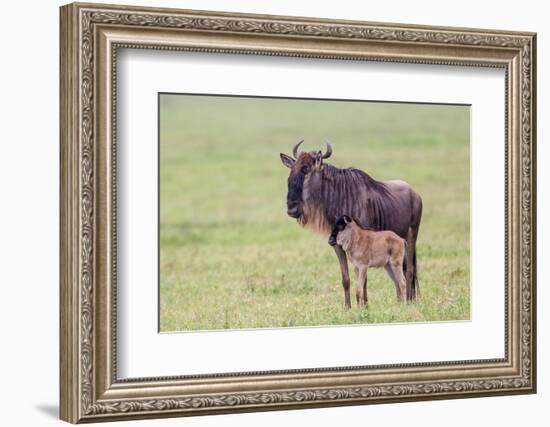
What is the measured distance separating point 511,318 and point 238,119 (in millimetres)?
2070

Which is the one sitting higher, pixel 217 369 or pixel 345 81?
pixel 345 81

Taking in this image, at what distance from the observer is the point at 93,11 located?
744cm

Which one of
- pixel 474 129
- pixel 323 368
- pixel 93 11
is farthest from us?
pixel 474 129

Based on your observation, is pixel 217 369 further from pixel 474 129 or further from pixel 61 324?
pixel 474 129

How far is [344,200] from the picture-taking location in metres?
8.31

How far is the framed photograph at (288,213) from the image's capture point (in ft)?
24.6

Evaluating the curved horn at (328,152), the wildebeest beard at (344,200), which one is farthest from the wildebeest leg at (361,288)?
the curved horn at (328,152)

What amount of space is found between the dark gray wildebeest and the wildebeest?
0.03 meters

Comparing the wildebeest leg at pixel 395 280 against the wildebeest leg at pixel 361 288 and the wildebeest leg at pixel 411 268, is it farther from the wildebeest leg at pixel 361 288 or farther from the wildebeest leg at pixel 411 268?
the wildebeest leg at pixel 361 288

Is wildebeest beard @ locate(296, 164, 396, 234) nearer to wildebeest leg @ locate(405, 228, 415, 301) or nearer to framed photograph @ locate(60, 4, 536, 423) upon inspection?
framed photograph @ locate(60, 4, 536, 423)

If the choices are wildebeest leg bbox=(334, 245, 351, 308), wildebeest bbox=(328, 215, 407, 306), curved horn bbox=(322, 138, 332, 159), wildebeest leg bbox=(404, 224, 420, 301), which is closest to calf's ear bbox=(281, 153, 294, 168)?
curved horn bbox=(322, 138, 332, 159)

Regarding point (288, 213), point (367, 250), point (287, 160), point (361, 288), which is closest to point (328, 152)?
point (287, 160)

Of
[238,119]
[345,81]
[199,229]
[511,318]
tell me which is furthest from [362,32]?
[511,318]

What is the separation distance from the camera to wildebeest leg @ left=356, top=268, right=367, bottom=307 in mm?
8281
